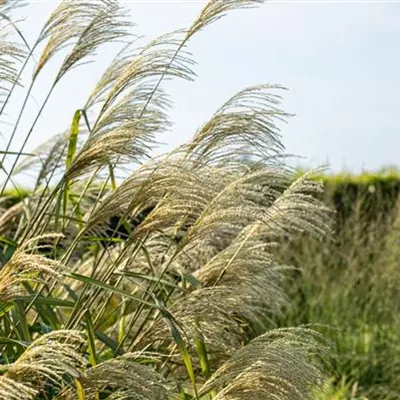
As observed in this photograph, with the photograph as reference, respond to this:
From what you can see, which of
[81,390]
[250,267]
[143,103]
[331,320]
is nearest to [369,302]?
[331,320]

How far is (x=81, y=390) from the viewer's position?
7.82ft

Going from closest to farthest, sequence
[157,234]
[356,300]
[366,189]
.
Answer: [157,234]
[356,300]
[366,189]

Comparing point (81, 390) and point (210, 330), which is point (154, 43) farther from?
point (81, 390)

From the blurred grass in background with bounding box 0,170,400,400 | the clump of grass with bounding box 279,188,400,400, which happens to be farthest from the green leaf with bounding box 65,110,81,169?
the clump of grass with bounding box 279,188,400,400

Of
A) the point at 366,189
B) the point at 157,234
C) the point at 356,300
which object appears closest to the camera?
the point at 157,234

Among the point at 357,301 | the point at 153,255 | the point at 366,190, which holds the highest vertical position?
the point at 153,255

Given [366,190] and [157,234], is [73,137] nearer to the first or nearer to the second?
[157,234]

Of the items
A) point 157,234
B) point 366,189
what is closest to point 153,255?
point 157,234

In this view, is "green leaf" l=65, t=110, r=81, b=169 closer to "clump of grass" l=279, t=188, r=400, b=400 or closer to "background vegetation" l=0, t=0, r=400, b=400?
"background vegetation" l=0, t=0, r=400, b=400

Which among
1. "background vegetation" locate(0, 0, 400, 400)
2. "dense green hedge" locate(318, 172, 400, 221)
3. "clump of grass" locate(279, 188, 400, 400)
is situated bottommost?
"clump of grass" locate(279, 188, 400, 400)

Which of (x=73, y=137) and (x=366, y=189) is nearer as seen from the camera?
A: (x=73, y=137)

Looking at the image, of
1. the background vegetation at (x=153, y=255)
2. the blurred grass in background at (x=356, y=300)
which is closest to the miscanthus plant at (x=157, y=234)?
Answer: the background vegetation at (x=153, y=255)

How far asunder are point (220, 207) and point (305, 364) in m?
0.57

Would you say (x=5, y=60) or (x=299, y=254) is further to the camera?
(x=299, y=254)
